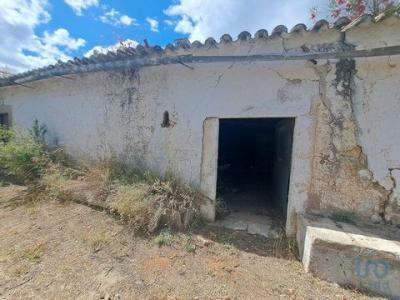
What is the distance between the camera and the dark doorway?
518 centimetres

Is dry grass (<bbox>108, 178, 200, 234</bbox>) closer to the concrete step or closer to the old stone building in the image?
the old stone building

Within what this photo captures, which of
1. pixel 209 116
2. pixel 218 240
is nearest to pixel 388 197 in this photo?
pixel 218 240

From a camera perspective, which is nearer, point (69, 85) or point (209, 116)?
point (209, 116)

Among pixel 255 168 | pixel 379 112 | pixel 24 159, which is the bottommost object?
pixel 255 168

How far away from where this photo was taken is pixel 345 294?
293 cm

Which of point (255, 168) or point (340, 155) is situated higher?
point (340, 155)

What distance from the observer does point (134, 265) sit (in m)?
3.36

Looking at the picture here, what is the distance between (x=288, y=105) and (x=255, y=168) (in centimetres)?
627

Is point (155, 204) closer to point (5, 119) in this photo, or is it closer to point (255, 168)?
point (255, 168)

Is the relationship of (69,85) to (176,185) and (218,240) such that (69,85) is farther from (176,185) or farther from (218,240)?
(218,240)

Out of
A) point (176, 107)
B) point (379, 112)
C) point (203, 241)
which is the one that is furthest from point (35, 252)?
point (379, 112)

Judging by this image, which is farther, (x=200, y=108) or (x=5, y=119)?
(x=5, y=119)

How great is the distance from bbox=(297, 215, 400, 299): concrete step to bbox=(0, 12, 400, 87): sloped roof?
2.56m

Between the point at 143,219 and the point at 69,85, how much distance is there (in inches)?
176
